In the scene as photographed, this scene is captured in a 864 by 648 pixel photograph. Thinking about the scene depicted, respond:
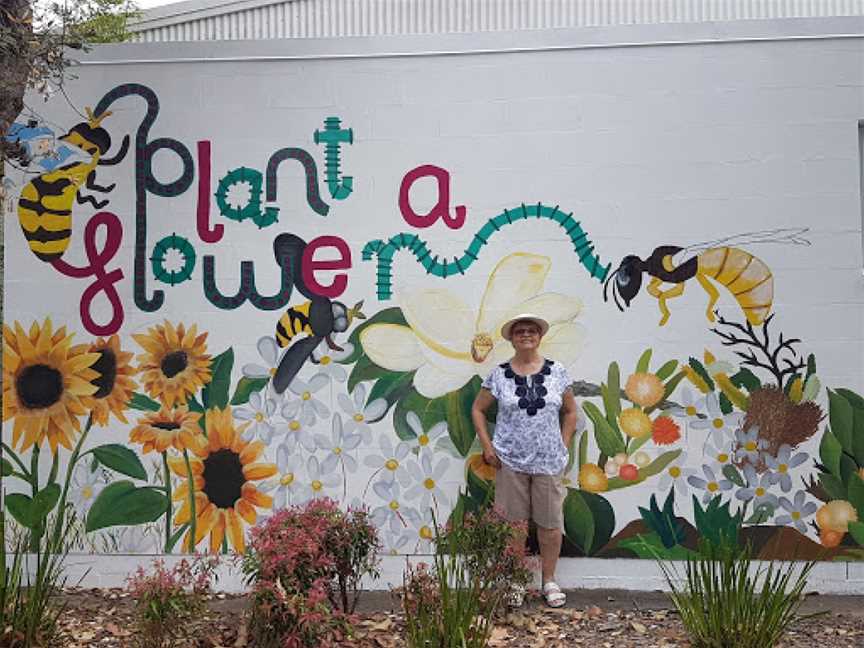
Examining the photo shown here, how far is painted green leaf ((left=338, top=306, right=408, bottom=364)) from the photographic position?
6004 mm

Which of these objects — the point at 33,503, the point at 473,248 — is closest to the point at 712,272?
the point at 473,248

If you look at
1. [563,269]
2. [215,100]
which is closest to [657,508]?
[563,269]

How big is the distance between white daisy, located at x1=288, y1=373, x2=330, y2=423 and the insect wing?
7 centimetres

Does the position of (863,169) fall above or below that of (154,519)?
above

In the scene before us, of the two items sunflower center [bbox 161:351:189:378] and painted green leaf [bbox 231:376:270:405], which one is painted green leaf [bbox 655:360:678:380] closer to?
painted green leaf [bbox 231:376:270:405]

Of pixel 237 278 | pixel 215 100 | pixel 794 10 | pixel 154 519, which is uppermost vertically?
pixel 794 10

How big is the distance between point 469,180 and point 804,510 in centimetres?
288

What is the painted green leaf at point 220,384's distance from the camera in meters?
6.05

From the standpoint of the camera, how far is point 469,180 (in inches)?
236

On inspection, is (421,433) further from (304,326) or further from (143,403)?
(143,403)

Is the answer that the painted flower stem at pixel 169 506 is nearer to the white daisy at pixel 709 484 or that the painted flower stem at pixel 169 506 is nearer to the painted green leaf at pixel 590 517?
the painted green leaf at pixel 590 517

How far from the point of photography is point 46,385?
6105 mm

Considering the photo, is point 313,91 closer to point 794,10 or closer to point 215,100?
point 215,100

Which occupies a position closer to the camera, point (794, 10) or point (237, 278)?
point (237, 278)
